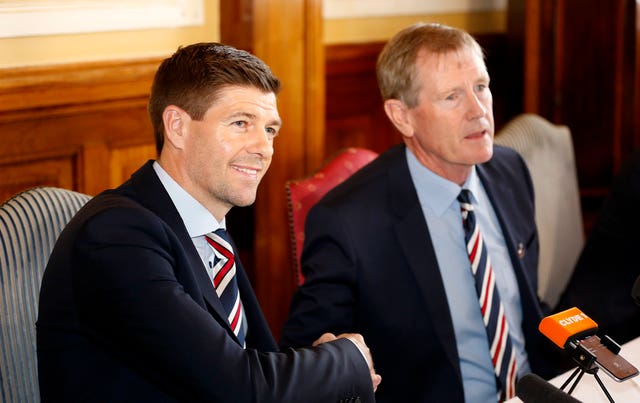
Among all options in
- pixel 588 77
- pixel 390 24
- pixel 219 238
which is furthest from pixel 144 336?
pixel 588 77

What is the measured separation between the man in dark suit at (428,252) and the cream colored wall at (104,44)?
72 centimetres

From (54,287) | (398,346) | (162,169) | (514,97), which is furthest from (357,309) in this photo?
(514,97)

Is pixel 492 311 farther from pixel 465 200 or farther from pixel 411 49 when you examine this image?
pixel 411 49

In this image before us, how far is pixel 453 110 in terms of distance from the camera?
2561 mm

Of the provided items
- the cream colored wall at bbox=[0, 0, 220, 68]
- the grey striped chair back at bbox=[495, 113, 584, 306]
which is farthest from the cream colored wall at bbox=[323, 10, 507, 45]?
the grey striped chair back at bbox=[495, 113, 584, 306]

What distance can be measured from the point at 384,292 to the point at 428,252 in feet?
0.49

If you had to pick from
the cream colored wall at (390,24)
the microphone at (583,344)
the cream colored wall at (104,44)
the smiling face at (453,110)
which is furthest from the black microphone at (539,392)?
the cream colored wall at (390,24)

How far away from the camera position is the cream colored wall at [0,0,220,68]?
2623 millimetres

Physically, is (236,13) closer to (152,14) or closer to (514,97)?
(152,14)

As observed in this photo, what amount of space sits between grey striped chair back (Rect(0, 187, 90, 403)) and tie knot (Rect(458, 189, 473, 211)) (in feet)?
3.43

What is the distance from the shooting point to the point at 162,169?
6.55 ft

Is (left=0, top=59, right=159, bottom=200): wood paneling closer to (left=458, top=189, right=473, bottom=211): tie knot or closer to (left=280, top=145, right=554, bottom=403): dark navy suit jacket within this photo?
(left=280, top=145, right=554, bottom=403): dark navy suit jacket

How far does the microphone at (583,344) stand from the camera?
1681 millimetres

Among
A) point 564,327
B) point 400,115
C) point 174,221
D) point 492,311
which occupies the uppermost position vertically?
point 400,115
